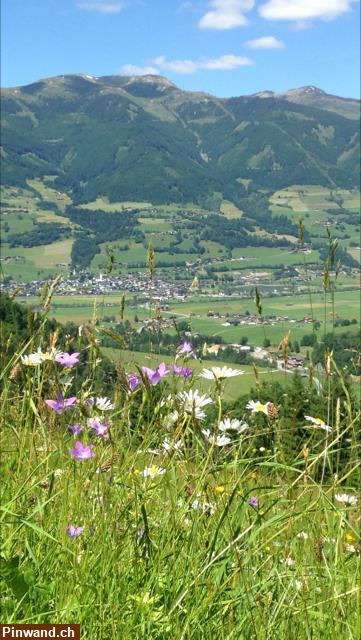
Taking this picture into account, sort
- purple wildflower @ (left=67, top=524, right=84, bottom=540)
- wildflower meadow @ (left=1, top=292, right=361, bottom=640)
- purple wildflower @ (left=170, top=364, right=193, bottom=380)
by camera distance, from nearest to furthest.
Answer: wildflower meadow @ (left=1, top=292, right=361, bottom=640)
purple wildflower @ (left=67, top=524, right=84, bottom=540)
purple wildflower @ (left=170, top=364, right=193, bottom=380)

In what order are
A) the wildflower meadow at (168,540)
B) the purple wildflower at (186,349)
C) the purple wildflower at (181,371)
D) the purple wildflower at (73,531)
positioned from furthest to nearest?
the purple wildflower at (186,349) < the purple wildflower at (181,371) < the purple wildflower at (73,531) < the wildflower meadow at (168,540)

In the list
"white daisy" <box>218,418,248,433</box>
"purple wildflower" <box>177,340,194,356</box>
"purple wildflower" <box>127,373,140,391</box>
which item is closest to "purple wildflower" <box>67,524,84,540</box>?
"purple wildflower" <box>127,373,140,391</box>

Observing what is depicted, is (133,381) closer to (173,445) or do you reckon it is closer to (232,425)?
(173,445)

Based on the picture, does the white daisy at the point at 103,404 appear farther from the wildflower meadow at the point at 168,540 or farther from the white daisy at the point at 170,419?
the white daisy at the point at 170,419

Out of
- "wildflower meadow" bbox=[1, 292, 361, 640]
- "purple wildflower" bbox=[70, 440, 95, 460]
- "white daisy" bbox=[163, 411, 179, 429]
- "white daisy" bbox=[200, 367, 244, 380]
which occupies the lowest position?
"wildflower meadow" bbox=[1, 292, 361, 640]

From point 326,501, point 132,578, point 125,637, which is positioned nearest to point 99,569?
point 132,578

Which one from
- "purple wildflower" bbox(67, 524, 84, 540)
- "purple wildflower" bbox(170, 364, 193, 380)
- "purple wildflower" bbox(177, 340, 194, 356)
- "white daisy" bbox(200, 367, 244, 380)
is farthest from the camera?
"purple wildflower" bbox(177, 340, 194, 356)

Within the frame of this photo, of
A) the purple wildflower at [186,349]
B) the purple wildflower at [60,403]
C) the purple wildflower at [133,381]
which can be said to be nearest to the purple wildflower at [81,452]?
the purple wildflower at [60,403]

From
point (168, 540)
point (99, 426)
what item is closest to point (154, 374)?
point (99, 426)

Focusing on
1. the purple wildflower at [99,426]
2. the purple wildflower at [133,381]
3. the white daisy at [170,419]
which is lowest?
the purple wildflower at [99,426]

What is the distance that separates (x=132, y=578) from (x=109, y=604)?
247 mm

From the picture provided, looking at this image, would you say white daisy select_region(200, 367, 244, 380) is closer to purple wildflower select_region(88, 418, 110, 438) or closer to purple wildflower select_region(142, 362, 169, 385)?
purple wildflower select_region(142, 362, 169, 385)

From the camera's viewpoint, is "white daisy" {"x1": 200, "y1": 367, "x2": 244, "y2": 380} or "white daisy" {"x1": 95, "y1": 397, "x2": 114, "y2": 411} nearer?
"white daisy" {"x1": 200, "y1": 367, "x2": 244, "y2": 380}

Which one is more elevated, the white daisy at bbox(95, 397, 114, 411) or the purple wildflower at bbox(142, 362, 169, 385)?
the purple wildflower at bbox(142, 362, 169, 385)
